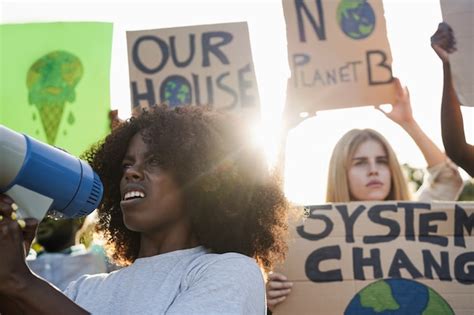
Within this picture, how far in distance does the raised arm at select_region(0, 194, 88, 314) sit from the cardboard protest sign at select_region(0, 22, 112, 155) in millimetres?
2161

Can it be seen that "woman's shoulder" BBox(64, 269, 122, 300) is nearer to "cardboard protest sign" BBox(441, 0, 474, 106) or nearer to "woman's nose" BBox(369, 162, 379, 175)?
"woman's nose" BBox(369, 162, 379, 175)

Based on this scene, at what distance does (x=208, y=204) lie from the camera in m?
2.22

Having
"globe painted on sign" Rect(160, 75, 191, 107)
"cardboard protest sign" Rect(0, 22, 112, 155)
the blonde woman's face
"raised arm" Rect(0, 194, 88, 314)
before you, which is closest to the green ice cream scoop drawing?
"cardboard protest sign" Rect(0, 22, 112, 155)

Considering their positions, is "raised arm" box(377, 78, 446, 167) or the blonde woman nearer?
the blonde woman

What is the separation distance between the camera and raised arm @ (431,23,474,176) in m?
3.09

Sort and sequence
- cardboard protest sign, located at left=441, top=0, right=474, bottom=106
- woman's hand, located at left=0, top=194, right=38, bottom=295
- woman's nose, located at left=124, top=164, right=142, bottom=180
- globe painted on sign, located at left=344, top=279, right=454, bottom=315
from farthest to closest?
cardboard protest sign, located at left=441, top=0, right=474, bottom=106, globe painted on sign, located at left=344, top=279, right=454, bottom=315, woman's nose, located at left=124, top=164, right=142, bottom=180, woman's hand, located at left=0, top=194, right=38, bottom=295

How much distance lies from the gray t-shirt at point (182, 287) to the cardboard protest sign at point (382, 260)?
2.96 feet

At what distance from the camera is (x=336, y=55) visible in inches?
156

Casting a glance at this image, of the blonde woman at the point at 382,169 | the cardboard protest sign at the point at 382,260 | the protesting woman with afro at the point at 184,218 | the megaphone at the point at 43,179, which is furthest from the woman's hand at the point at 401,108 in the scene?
the megaphone at the point at 43,179

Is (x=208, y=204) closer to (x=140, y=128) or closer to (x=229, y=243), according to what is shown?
(x=229, y=243)

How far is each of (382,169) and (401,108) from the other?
383 mm

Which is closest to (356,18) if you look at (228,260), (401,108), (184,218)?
(401,108)

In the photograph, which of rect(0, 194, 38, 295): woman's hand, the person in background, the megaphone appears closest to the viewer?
rect(0, 194, 38, 295): woman's hand

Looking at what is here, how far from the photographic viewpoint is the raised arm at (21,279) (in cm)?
175
